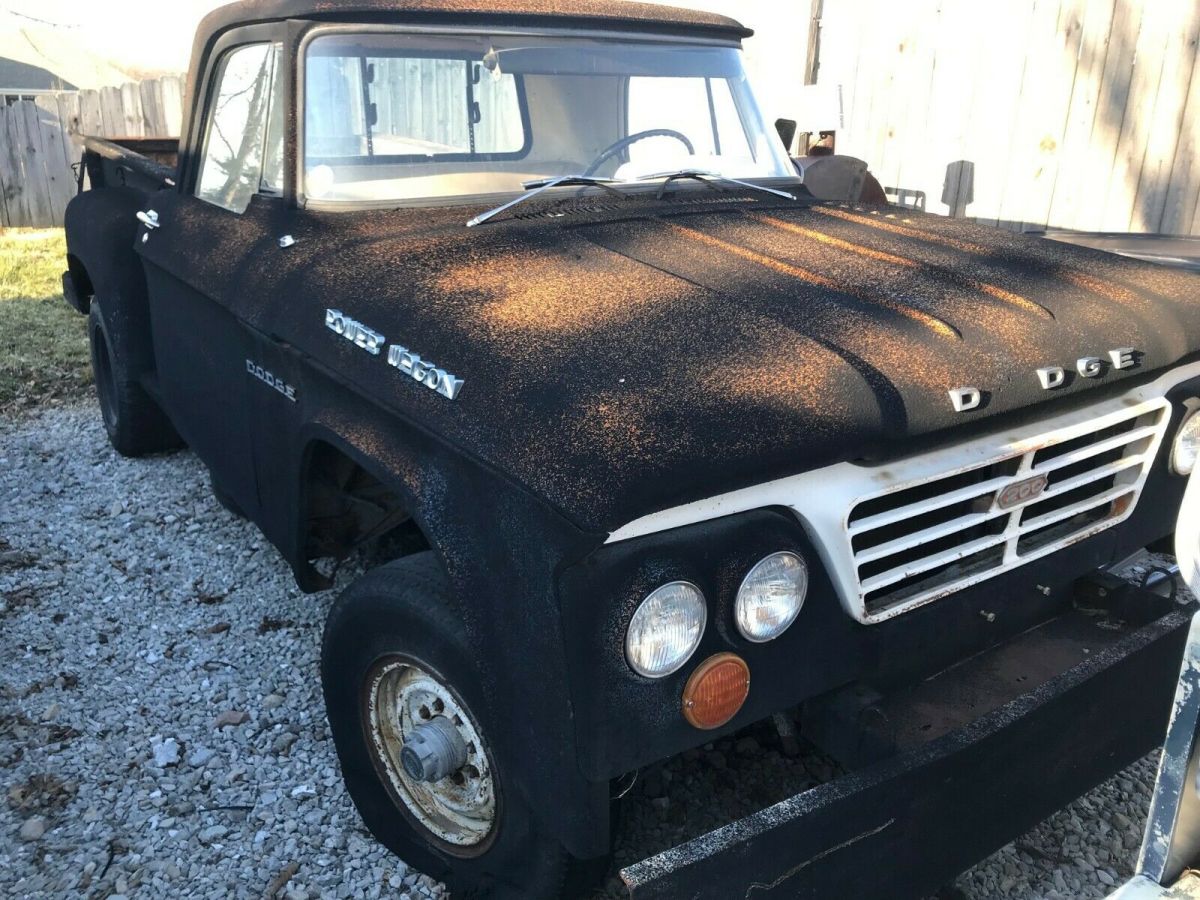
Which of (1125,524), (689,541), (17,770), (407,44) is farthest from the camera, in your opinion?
(407,44)

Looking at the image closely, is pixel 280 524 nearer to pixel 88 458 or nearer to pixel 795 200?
pixel 795 200

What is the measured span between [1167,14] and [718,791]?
5.01 m

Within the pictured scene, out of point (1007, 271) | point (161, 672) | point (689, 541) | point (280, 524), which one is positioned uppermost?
point (1007, 271)

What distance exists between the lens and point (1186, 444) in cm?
264

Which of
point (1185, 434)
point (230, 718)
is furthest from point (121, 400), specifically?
point (1185, 434)

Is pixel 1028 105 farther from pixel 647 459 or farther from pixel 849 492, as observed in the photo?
pixel 647 459

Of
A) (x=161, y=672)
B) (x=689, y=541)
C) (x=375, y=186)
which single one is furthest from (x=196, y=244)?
(x=689, y=541)

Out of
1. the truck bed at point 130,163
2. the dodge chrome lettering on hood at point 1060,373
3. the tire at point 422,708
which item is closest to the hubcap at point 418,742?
the tire at point 422,708

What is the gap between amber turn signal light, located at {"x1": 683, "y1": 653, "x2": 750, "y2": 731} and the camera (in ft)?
6.07

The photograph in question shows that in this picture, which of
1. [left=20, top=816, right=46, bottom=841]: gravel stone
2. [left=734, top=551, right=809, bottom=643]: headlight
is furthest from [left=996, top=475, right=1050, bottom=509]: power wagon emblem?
[left=20, top=816, right=46, bottom=841]: gravel stone

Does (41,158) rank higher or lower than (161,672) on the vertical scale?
higher

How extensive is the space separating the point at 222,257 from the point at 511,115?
1.02 metres

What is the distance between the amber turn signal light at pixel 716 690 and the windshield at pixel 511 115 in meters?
1.85

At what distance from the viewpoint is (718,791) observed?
2.74 m
